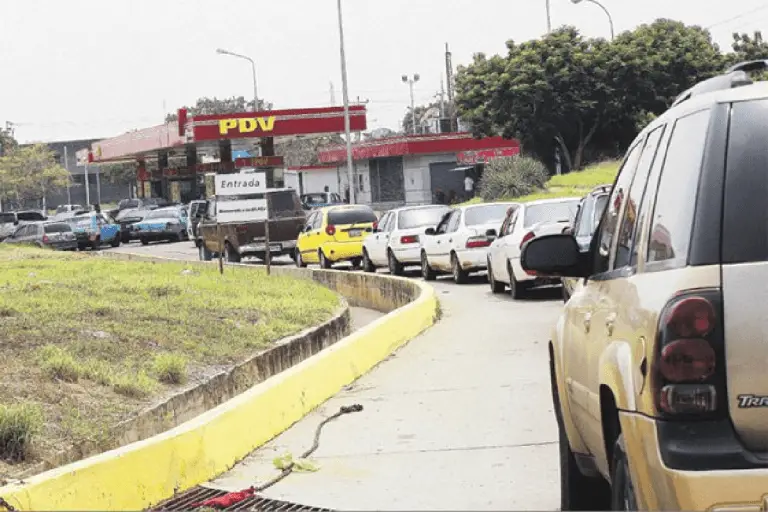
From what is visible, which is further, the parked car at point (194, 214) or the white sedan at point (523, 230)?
the parked car at point (194, 214)

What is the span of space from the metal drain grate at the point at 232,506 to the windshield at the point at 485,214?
19.1m

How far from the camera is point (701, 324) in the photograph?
4.47 meters

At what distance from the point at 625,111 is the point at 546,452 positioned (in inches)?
2156

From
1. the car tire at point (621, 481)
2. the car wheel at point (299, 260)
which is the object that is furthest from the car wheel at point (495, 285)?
the car tire at point (621, 481)

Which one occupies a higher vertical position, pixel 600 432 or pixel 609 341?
pixel 609 341

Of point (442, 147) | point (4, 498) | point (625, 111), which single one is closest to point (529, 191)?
point (625, 111)

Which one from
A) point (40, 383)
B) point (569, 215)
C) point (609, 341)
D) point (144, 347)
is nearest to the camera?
point (609, 341)

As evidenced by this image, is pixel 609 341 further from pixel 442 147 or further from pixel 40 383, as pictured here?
pixel 442 147

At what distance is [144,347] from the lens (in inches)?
610

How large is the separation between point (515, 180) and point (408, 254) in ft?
82.4

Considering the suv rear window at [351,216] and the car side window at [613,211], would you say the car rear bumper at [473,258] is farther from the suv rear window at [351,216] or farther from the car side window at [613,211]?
the car side window at [613,211]

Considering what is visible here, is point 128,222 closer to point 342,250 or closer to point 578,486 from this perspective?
point 342,250

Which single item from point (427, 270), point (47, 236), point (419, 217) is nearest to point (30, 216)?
point (47, 236)

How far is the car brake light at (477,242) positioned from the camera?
91.5 ft
